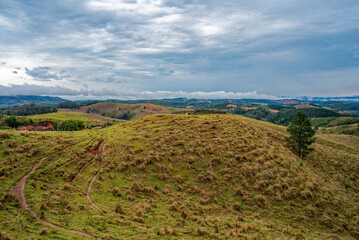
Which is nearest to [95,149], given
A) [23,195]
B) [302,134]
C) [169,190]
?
[23,195]

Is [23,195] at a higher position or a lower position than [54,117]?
higher

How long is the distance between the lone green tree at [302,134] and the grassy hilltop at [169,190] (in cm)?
315

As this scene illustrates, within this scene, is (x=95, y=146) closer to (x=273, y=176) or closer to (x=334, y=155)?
(x=273, y=176)

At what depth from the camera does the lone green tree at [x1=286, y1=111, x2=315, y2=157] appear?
37.3m

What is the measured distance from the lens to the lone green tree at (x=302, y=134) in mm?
37344

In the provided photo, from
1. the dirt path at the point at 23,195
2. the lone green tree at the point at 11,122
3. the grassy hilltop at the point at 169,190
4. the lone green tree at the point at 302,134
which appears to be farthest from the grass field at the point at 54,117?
the lone green tree at the point at 302,134

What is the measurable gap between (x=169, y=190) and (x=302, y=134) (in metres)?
33.6

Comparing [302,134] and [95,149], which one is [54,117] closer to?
[95,149]

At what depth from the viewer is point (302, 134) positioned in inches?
1521

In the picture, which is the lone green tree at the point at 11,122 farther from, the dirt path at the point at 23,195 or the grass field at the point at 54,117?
the dirt path at the point at 23,195

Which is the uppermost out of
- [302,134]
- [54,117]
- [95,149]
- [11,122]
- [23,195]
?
[302,134]

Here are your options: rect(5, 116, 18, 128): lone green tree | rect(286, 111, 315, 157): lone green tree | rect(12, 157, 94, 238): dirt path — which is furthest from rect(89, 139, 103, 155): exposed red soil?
rect(5, 116, 18, 128): lone green tree

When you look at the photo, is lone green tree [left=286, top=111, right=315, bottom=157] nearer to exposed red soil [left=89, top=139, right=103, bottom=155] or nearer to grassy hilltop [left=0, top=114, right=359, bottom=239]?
grassy hilltop [left=0, top=114, right=359, bottom=239]

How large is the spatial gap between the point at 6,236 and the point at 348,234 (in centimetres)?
2976
